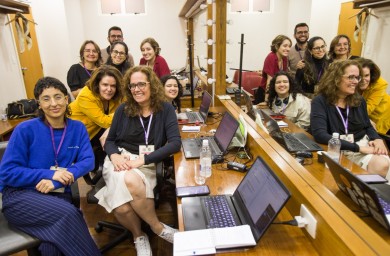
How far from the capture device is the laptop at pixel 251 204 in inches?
40.4

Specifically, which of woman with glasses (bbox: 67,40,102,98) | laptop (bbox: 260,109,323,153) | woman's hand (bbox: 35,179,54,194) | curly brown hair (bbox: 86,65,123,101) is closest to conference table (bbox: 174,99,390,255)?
laptop (bbox: 260,109,323,153)

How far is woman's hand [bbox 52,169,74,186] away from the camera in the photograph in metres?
1.59

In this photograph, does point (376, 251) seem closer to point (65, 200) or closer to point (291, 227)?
point (291, 227)

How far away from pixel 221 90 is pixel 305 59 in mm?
993

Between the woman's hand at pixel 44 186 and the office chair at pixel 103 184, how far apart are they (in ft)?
0.96

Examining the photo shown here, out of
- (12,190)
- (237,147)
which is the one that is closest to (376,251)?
(237,147)

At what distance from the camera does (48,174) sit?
1.59m

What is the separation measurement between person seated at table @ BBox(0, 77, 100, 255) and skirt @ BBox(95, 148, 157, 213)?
146mm

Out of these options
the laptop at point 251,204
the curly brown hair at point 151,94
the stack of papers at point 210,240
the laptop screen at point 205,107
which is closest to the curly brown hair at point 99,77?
the curly brown hair at point 151,94

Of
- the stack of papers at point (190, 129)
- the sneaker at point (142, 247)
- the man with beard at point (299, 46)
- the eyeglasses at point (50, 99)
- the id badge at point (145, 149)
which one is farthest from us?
the man with beard at point (299, 46)

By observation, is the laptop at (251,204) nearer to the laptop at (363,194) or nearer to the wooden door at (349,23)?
the laptop at (363,194)

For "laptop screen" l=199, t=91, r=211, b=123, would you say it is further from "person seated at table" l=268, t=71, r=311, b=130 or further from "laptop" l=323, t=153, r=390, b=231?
"laptop" l=323, t=153, r=390, b=231

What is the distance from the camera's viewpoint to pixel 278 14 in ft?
17.2

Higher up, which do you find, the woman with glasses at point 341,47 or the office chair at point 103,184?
the woman with glasses at point 341,47
